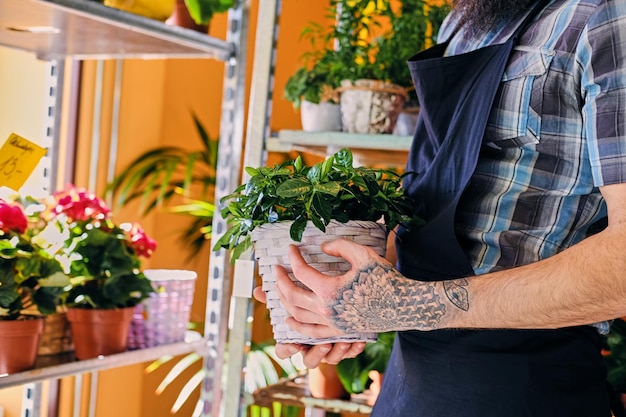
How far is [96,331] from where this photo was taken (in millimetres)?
1636

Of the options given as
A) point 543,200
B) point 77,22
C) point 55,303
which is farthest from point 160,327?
point 543,200

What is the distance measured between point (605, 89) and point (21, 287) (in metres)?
1.11

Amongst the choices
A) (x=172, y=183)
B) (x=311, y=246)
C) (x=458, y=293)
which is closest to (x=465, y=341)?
(x=458, y=293)

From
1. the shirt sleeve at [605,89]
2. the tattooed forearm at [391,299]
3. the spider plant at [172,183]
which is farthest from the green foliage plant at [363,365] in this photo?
the spider plant at [172,183]

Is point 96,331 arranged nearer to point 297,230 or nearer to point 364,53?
point 297,230

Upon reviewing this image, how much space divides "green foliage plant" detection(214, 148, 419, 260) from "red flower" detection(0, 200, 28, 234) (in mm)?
600

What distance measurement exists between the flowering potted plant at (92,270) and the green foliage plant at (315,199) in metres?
0.63

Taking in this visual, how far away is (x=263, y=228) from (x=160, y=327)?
2.58ft

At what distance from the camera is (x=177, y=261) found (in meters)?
3.45

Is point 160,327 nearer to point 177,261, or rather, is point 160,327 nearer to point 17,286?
point 17,286

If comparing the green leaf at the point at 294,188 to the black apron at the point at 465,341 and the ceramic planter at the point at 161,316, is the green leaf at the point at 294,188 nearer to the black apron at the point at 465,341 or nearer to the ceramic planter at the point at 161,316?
the black apron at the point at 465,341

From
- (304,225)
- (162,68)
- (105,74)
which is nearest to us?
(304,225)

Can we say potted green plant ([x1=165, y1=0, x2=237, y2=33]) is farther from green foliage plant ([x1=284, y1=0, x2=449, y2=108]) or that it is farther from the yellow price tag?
the yellow price tag

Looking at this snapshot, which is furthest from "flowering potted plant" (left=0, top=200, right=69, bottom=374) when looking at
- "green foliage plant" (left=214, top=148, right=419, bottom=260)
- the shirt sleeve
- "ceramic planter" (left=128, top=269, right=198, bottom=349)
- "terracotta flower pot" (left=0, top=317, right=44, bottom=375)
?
the shirt sleeve
